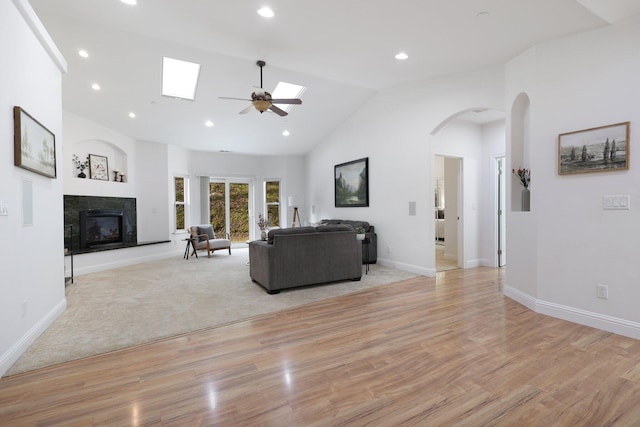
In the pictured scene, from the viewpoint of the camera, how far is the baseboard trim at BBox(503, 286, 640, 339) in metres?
2.80

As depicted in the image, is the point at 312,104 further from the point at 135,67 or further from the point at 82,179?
the point at 82,179

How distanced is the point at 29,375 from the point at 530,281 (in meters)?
4.64

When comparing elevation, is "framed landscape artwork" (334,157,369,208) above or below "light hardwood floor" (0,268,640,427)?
above

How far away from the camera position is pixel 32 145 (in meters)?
2.73

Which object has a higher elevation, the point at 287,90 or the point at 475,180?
the point at 287,90

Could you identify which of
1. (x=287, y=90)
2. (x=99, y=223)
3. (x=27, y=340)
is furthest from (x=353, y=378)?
(x=99, y=223)

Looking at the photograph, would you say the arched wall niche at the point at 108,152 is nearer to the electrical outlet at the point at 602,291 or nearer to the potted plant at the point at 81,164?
the potted plant at the point at 81,164

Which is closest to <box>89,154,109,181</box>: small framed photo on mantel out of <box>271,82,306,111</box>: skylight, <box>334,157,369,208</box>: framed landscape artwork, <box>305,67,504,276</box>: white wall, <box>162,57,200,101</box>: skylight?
<box>162,57,200,101</box>: skylight

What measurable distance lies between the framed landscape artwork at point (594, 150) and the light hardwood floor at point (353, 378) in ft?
5.05

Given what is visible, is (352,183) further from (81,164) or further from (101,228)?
(81,164)

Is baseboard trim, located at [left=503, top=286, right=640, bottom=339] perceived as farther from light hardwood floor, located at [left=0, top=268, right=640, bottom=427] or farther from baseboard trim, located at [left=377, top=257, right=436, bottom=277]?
baseboard trim, located at [left=377, top=257, right=436, bottom=277]

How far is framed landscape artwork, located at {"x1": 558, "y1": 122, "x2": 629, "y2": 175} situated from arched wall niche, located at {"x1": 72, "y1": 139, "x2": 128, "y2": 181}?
788cm

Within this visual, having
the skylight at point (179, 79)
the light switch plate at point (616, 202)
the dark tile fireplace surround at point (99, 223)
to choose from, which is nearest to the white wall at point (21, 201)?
the skylight at point (179, 79)

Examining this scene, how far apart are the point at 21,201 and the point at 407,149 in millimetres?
5030
